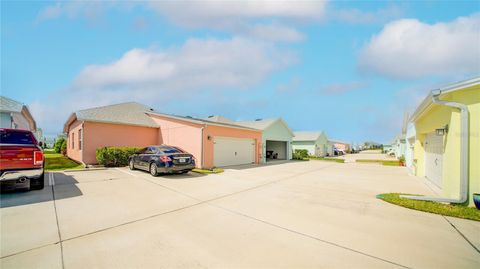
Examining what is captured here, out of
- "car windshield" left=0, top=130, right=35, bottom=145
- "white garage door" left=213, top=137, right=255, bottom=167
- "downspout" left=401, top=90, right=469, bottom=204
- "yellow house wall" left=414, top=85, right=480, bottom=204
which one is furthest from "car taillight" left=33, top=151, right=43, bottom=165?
"yellow house wall" left=414, top=85, right=480, bottom=204

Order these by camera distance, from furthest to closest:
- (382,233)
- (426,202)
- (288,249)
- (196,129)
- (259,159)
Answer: (259,159)
(196,129)
(426,202)
(382,233)
(288,249)

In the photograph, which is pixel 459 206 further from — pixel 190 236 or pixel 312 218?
pixel 190 236

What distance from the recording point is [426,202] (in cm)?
613

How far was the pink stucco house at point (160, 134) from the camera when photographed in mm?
13266

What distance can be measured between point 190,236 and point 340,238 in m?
2.72

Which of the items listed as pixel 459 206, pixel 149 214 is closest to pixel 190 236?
pixel 149 214

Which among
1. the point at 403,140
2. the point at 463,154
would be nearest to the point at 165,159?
the point at 463,154

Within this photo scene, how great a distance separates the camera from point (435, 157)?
9.06 metres

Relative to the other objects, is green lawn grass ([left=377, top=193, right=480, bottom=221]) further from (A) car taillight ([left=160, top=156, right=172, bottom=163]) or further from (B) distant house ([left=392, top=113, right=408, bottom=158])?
(B) distant house ([left=392, top=113, right=408, bottom=158])

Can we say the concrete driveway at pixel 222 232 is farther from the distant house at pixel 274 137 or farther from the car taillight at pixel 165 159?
the distant house at pixel 274 137

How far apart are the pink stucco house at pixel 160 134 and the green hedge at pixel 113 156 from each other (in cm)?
112

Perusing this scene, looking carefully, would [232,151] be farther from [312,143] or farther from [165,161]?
[312,143]

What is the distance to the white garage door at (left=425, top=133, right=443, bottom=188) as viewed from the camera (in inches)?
325

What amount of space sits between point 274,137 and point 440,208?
53.9 ft
